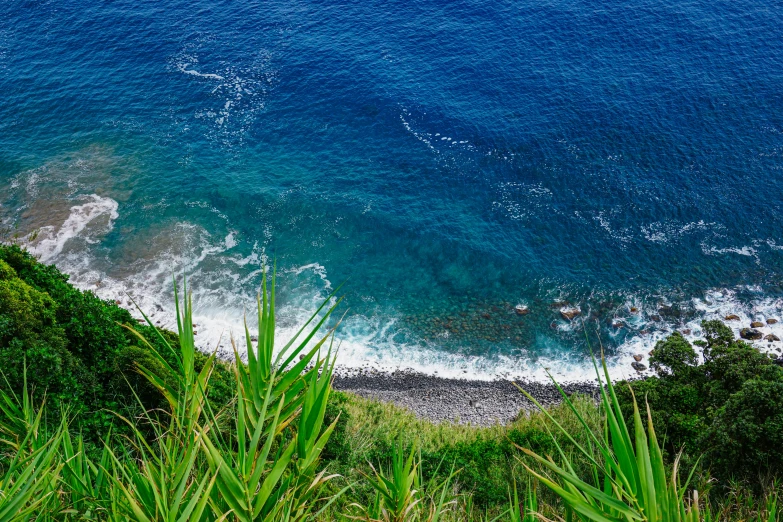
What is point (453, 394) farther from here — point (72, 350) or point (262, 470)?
point (262, 470)

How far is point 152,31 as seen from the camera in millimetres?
58938

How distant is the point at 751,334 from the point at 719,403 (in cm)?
1384

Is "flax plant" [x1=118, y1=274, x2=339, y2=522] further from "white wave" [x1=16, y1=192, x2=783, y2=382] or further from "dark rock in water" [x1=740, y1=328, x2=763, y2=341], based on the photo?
"dark rock in water" [x1=740, y1=328, x2=763, y2=341]

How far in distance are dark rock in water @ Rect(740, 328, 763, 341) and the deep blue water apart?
113 cm

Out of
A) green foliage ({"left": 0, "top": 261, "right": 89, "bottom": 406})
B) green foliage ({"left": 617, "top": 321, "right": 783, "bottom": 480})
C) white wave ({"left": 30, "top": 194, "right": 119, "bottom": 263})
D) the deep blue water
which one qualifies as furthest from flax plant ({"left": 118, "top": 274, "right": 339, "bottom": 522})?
white wave ({"left": 30, "top": 194, "right": 119, "bottom": 263})

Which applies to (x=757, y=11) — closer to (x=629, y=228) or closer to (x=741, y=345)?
(x=629, y=228)

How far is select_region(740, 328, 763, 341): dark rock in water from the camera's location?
1330 inches

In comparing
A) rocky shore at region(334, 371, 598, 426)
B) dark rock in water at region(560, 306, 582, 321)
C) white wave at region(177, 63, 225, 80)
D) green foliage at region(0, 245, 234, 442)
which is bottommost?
rocky shore at region(334, 371, 598, 426)

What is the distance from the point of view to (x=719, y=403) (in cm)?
2269

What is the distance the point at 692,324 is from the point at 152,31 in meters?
54.7

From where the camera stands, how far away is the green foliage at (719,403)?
19.7 m

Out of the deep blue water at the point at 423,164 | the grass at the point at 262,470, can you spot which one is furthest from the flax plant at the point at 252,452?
the deep blue water at the point at 423,164

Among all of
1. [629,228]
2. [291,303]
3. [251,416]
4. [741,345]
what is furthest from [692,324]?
[251,416]

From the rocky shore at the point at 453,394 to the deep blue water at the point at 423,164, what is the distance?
4.06ft
